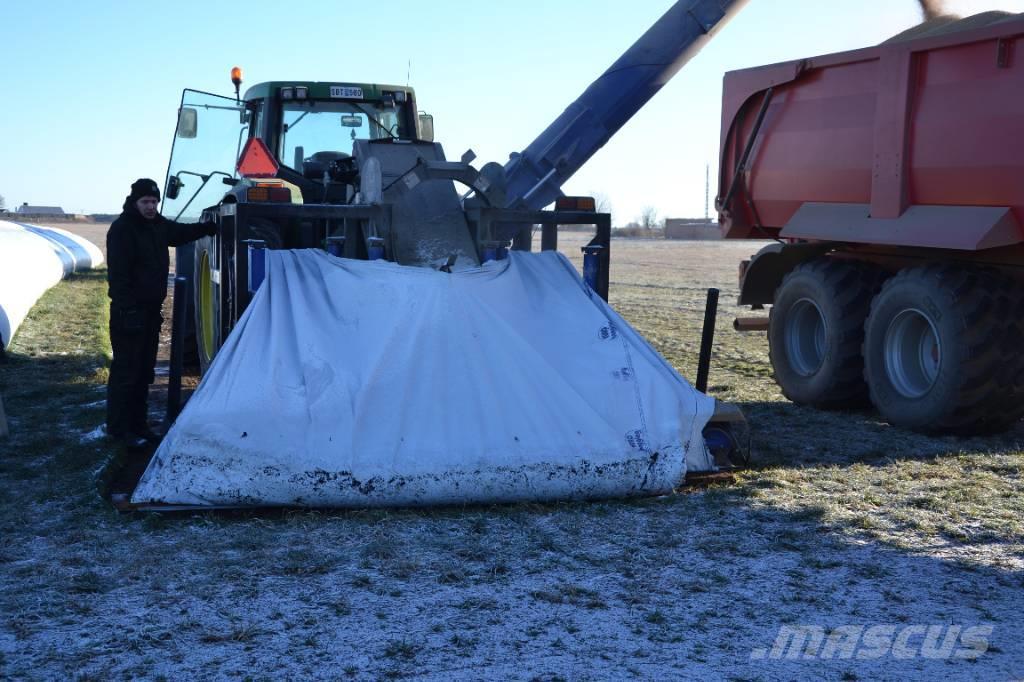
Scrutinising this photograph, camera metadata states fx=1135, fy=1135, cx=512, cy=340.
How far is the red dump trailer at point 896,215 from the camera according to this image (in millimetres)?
7570

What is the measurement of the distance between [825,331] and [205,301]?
5.02 metres

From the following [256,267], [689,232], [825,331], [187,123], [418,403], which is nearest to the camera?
[418,403]

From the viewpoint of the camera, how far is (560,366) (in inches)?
248

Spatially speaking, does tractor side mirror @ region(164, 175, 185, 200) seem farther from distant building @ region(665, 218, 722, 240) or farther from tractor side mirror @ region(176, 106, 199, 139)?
distant building @ region(665, 218, 722, 240)

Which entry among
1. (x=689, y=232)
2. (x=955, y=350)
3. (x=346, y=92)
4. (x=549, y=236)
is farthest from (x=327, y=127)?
(x=689, y=232)

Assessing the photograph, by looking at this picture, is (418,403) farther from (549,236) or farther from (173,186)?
(173,186)

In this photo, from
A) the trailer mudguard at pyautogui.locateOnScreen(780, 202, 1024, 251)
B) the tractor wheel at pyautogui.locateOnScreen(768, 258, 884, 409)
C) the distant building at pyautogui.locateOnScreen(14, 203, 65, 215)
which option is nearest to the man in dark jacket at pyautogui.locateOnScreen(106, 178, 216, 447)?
the trailer mudguard at pyautogui.locateOnScreen(780, 202, 1024, 251)

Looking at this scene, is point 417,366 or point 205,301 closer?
point 417,366

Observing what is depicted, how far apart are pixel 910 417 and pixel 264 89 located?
18.6 ft

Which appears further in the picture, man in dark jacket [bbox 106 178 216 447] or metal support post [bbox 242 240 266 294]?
man in dark jacket [bbox 106 178 216 447]

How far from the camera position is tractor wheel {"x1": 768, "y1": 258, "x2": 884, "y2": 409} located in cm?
920

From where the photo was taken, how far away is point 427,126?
9828 mm

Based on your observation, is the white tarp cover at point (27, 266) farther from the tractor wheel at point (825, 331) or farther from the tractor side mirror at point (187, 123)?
the tractor wheel at point (825, 331)

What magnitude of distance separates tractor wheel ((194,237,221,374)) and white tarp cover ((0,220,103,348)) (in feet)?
10.6
